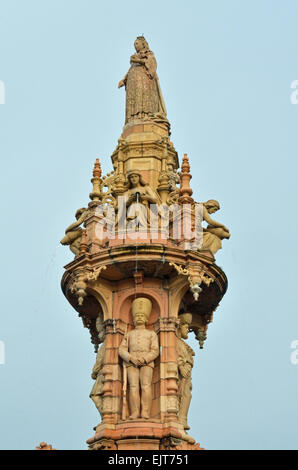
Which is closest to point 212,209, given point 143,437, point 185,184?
point 185,184

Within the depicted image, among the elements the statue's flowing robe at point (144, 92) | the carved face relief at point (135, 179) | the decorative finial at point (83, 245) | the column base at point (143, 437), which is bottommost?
the column base at point (143, 437)

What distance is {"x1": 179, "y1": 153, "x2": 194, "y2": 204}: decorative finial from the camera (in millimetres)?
27044

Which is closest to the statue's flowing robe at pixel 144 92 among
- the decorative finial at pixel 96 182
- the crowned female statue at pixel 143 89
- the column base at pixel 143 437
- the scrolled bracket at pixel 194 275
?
the crowned female statue at pixel 143 89

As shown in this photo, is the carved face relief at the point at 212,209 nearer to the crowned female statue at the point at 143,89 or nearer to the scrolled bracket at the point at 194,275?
the scrolled bracket at the point at 194,275

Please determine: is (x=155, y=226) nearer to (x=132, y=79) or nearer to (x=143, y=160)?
(x=143, y=160)

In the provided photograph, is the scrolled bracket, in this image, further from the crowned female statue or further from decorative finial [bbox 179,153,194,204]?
the crowned female statue

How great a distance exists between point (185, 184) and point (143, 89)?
13.9 feet

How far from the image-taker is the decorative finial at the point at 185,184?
27044mm

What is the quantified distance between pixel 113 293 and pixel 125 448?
4085 millimetres

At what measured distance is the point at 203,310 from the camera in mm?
28125

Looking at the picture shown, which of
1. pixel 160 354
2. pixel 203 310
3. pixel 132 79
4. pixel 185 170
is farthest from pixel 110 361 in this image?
pixel 132 79

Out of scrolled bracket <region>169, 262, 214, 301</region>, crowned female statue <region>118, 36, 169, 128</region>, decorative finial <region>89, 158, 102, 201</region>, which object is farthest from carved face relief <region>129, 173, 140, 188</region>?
scrolled bracket <region>169, 262, 214, 301</region>

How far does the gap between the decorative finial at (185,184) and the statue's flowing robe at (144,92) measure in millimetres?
2601
